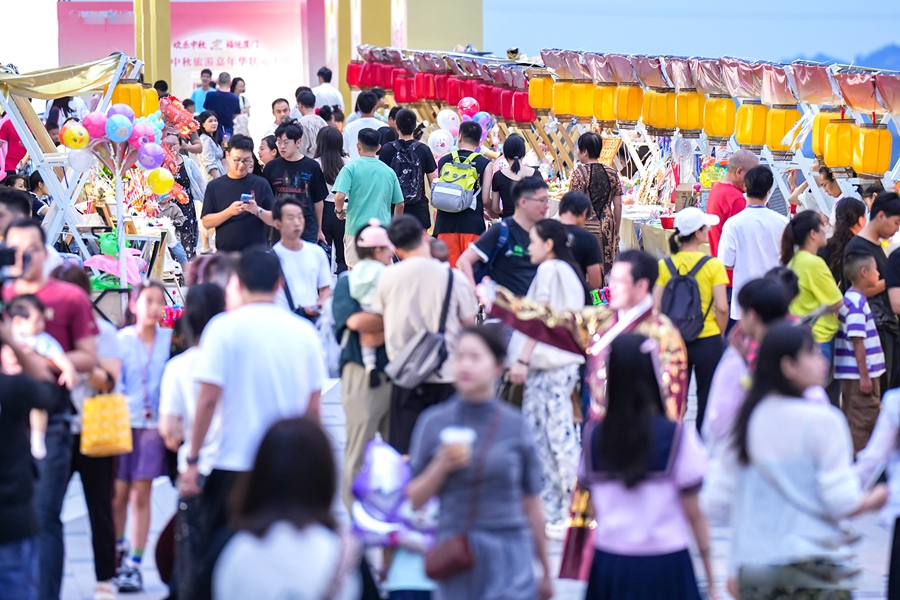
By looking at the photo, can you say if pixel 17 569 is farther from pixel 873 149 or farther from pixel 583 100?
pixel 583 100

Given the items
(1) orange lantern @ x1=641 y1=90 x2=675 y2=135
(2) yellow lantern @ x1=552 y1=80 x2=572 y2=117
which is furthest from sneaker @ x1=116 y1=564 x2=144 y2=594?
→ (2) yellow lantern @ x1=552 y1=80 x2=572 y2=117

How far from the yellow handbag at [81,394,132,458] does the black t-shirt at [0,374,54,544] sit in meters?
0.87

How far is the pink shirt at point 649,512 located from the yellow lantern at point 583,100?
9.05 meters

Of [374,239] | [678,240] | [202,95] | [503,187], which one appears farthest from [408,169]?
[202,95]

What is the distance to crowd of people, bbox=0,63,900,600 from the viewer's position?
370cm

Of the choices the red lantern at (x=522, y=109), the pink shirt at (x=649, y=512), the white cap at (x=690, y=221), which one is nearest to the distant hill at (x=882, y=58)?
the red lantern at (x=522, y=109)

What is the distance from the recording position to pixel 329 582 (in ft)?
10.2

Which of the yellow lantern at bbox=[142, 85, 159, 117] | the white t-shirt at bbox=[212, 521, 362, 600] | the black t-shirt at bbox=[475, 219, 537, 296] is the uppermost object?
the yellow lantern at bbox=[142, 85, 159, 117]

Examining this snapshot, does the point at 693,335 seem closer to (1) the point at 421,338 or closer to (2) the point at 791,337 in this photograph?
(1) the point at 421,338

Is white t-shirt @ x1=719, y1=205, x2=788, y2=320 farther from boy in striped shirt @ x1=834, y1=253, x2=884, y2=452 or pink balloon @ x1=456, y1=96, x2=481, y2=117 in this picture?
pink balloon @ x1=456, y1=96, x2=481, y2=117

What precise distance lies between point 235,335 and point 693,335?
3184 millimetres

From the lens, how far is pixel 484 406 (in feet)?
12.4

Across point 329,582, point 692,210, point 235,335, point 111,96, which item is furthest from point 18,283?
point 111,96

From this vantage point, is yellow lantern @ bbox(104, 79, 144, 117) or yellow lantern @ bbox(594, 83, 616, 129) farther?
yellow lantern @ bbox(594, 83, 616, 129)
